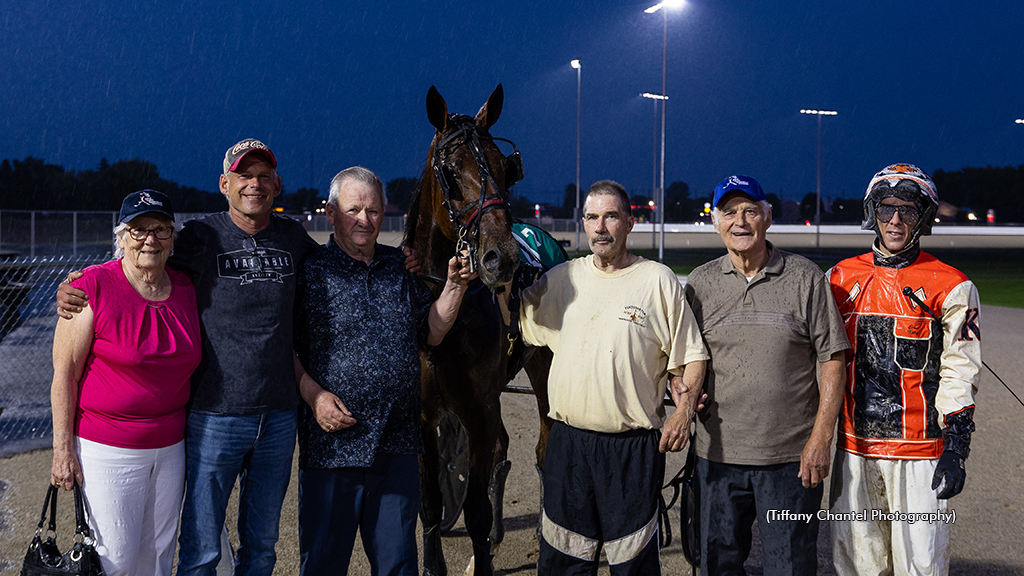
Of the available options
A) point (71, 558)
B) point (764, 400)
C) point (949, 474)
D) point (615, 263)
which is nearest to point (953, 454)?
point (949, 474)

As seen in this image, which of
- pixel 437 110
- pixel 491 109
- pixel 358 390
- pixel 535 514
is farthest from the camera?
pixel 535 514

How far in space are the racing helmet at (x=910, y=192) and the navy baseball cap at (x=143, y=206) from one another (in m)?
2.92

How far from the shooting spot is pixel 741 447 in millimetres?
2814

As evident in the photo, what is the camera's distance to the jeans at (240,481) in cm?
269

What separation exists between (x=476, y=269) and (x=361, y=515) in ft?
3.73

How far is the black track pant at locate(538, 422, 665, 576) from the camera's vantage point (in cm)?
277

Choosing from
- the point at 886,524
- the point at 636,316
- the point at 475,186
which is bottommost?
the point at 886,524

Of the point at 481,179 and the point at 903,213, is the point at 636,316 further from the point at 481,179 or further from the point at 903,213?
the point at 903,213

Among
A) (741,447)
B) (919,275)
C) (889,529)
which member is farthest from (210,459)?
(919,275)

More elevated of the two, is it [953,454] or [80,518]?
[953,454]

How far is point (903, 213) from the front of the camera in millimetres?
2895

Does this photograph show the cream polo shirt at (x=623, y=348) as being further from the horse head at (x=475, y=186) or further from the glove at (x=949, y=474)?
the glove at (x=949, y=474)

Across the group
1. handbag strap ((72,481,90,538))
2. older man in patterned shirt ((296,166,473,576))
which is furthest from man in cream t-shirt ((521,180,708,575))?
handbag strap ((72,481,90,538))

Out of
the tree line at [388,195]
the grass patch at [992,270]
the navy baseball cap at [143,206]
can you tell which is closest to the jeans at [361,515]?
the navy baseball cap at [143,206]
